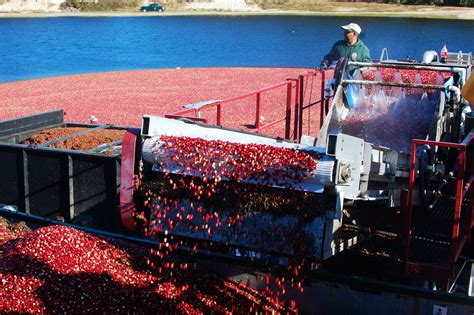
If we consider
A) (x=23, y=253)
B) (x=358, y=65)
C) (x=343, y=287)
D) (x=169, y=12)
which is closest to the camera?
(x=343, y=287)

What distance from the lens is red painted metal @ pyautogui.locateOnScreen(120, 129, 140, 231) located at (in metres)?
6.64

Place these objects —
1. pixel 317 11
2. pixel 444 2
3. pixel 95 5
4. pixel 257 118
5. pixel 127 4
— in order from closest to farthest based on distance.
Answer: pixel 257 118 < pixel 444 2 < pixel 317 11 < pixel 95 5 < pixel 127 4

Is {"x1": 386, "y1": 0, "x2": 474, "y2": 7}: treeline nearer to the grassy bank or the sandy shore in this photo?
the grassy bank

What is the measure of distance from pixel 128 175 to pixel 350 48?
4823mm

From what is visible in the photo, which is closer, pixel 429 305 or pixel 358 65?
pixel 429 305

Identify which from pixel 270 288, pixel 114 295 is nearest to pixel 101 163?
pixel 114 295

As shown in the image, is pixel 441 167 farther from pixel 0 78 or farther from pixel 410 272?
pixel 0 78

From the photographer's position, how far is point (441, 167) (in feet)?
22.7

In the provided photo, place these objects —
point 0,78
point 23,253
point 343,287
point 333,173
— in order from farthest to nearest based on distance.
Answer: point 0,78
point 23,253
point 343,287
point 333,173

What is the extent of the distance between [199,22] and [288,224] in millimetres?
70485

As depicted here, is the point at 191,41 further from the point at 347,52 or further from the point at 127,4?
the point at 347,52

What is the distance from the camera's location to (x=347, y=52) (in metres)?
10.2

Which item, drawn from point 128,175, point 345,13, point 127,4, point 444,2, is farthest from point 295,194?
point 127,4

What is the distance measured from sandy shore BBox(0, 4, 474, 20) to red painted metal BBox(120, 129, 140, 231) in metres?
66.1
